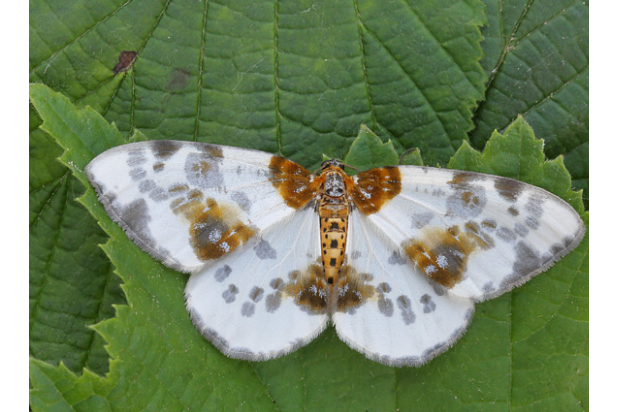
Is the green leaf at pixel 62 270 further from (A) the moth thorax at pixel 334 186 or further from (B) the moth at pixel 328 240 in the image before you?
(A) the moth thorax at pixel 334 186

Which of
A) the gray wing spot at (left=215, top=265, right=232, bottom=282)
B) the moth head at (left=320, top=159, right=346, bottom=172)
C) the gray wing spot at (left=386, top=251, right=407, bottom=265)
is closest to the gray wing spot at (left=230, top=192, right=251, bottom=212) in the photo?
the gray wing spot at (left=215, top=265, right=232, bottom=282)

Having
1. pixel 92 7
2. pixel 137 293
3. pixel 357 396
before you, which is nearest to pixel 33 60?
pixel 92 7

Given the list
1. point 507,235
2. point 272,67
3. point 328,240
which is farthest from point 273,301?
point 272,67

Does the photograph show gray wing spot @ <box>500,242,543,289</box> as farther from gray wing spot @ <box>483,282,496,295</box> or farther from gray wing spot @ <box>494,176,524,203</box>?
gray wing spot @ <box>494,176,524,203</box>

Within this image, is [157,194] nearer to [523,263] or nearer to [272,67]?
[272,67]

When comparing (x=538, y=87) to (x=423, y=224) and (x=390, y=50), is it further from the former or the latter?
(x=423, y=224)
